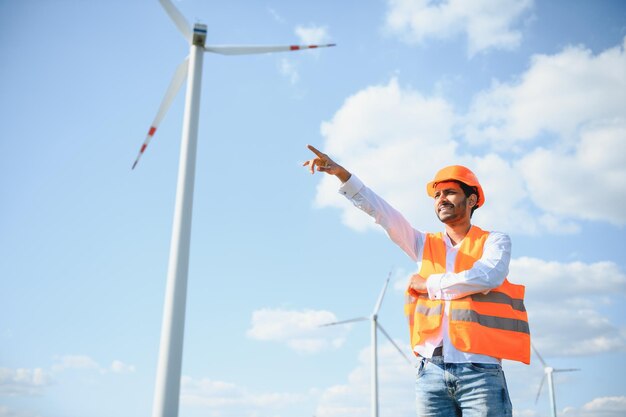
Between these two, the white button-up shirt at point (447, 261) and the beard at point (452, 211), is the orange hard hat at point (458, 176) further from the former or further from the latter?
the white button-up shirt at point (447, 261)

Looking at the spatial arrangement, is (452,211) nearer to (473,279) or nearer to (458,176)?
(458,176)

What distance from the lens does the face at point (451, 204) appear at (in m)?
5.87

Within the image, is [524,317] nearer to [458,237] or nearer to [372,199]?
[458,237]

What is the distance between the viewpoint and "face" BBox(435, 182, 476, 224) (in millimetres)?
5871

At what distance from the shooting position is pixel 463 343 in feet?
16.3

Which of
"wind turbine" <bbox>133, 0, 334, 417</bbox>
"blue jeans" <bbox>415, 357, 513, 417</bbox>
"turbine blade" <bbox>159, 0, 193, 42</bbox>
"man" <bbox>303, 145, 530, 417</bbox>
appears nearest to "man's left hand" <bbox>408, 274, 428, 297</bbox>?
"man" <bbox>303, 145, 530, 417</bbox>

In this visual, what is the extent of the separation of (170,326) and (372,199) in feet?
A: 30.2

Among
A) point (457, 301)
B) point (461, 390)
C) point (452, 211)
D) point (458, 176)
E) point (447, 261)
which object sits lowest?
point (461, 390)

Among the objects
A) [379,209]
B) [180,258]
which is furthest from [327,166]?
[180,258]

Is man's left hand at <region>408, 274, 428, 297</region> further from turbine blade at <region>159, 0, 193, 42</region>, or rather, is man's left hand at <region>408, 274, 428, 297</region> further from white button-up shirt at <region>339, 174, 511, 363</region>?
turbine blade at <region>159, 0, 193, 42</region>

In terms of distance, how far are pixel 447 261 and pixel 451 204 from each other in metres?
0.62

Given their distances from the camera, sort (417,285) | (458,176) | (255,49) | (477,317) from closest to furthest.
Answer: (477,317) < (417,285) < (458,176) < (255,49)

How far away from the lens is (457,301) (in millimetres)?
5242

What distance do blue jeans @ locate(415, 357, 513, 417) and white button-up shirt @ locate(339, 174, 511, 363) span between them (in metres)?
0.08
